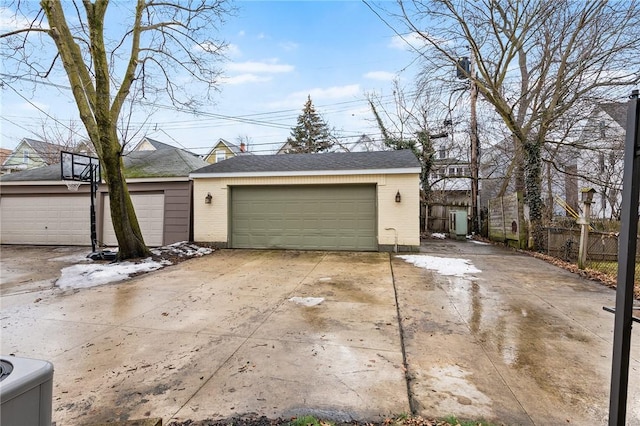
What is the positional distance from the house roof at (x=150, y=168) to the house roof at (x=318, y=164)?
1381 millimetres

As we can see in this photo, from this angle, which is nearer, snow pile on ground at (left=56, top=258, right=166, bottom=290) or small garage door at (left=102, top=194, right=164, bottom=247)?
snow pile on ground at (left=56, top=258, right=166, bottom=290)

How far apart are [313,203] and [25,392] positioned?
8.74 meters

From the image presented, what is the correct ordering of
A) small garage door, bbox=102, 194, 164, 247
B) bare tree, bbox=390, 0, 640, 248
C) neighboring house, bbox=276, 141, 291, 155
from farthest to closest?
neighboring house, bbox=276, 141, 291, 155 < small garage door, bbox=102, 194, 164, 247 < bare tree, bbox=390, 0, 640, 248

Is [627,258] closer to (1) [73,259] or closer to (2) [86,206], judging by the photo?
(1) [73,259]

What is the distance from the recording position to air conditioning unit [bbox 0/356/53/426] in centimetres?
85

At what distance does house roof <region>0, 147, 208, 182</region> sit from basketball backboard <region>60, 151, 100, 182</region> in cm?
159

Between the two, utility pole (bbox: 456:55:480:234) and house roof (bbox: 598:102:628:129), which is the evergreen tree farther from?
house roof (bbox: 598:102:628:129)

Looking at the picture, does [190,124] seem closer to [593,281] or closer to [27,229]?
[27,229]

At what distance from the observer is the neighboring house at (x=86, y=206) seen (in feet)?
33.9

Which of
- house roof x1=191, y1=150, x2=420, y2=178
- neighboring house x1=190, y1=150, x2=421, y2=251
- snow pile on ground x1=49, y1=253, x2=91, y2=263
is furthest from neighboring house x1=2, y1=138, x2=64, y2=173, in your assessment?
neighboring house x1=190, y1=150, x2=421, y2=251

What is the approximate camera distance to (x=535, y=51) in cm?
1002

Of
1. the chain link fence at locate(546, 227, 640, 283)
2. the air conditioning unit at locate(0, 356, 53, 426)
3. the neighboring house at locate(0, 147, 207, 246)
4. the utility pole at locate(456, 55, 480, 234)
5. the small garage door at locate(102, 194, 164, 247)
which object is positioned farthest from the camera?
the utility pole at locate(456, 55, 480, 234)

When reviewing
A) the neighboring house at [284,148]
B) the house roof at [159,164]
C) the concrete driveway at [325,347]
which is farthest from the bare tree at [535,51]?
the neighboring house at [284,148]

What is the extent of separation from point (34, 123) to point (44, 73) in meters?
14.0
